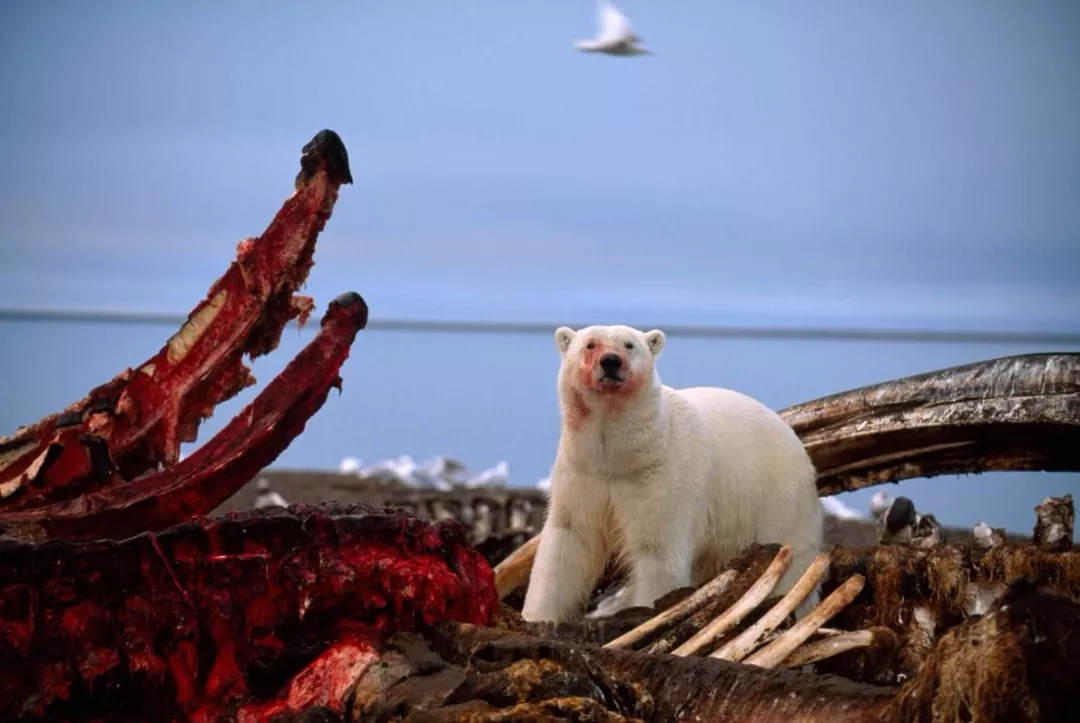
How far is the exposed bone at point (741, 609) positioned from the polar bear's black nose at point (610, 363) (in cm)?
137

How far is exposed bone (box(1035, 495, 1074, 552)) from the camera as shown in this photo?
9.56ft

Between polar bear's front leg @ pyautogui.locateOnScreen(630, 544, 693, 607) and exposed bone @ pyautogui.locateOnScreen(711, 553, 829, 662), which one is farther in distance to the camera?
polar bear's front leg @ pyautogui.locateOnScreen(630, 544, 693, 607)

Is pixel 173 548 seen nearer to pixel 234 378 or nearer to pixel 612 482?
pixel 234 378

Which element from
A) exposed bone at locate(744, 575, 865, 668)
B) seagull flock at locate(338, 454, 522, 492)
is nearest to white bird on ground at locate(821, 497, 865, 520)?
seagull flock at locate(338, 454, 522, 492)

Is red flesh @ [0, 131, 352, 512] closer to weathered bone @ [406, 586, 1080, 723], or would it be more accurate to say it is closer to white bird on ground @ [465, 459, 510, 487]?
weathered bone @ [406, 586, 1080, 723]

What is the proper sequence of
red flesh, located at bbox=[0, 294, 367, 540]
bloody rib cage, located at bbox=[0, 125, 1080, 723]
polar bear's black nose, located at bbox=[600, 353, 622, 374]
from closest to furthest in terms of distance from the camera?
bloody rib cage, located at bbox=[0, 125, 1080, 723] < red flesh, located at bbox=[0, 294, 367, 540] < polar bear's black nose, located at bbox=[600, 353, 622, 374]

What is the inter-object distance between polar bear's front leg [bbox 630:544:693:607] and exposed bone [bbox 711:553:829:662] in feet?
4.69

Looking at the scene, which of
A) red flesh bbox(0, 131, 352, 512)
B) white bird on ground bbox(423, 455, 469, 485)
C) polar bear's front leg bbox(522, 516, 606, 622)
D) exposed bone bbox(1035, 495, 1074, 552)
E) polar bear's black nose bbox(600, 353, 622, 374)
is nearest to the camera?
red flesh bbox(0, 131, 352, 512)

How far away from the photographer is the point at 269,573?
1.98 meters

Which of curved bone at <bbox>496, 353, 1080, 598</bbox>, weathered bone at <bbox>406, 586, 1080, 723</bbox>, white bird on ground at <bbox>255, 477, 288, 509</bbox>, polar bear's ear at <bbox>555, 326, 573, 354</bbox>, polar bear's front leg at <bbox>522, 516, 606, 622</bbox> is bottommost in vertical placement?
white bird on ground at <bbox>255, 477, 288, 509</bbox>

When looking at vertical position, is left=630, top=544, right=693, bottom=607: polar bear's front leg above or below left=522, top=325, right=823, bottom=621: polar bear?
below

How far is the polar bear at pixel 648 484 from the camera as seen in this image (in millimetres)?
3945

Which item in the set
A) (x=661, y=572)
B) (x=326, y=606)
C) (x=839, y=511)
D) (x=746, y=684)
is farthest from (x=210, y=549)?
(x=839, y=511)

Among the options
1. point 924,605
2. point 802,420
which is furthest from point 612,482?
point 924,605
